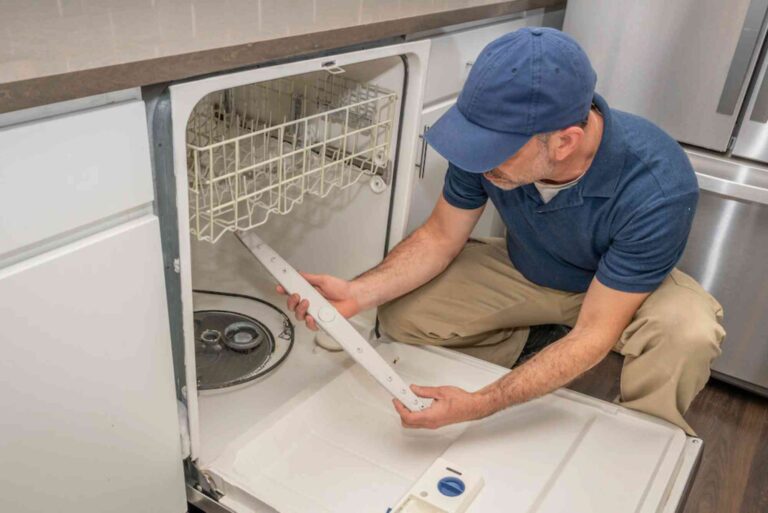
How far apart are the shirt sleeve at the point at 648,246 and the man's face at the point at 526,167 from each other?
179mm

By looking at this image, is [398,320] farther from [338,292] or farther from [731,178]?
[731,178]

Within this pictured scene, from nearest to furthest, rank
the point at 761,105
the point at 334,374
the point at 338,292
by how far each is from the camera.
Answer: the point at 338,292
the point at 334,374
the point at 761,105

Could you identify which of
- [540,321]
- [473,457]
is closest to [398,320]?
[540,321]

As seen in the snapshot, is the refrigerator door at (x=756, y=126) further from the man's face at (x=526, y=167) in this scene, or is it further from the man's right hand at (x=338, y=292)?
the man's right hand at (x=338, y=292)

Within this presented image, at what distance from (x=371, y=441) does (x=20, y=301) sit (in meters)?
0.68

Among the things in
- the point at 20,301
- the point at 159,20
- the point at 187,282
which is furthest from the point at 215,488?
the point at 159,20

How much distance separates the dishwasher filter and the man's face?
0.67m

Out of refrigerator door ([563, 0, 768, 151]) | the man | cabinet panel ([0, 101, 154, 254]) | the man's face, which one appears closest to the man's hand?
the man

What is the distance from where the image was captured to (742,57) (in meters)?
1.62

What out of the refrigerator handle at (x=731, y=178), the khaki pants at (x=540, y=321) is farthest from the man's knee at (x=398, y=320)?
the refrigerator handle at (x=731, y=178)

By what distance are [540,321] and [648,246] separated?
40 centimetres

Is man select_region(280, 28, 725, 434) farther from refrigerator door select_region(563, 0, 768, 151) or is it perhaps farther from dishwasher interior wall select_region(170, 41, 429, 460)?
refrigerator door select_region(563, 0, 768, 151)

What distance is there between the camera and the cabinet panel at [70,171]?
78cm

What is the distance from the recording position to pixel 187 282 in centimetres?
103
